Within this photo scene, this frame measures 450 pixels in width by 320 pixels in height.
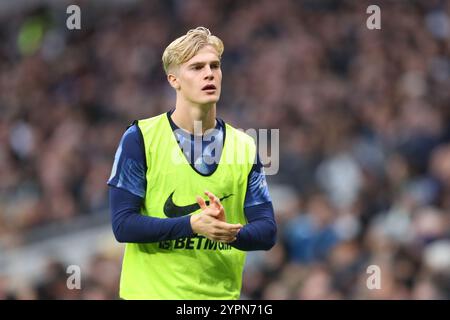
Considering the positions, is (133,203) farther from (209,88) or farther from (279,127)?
(279,127)

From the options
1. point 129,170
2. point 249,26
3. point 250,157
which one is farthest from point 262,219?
point 249,26

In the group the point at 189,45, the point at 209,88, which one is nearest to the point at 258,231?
the point at 209,88

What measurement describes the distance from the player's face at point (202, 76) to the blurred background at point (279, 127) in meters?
3.85

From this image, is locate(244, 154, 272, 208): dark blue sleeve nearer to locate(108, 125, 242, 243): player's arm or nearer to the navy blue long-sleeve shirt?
the navy blue long-sleeve shirt

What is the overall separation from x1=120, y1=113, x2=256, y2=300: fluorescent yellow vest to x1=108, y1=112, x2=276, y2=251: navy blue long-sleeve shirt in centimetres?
4

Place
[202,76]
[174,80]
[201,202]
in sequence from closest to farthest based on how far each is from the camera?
[201,202]
[202,76]
[174,80]

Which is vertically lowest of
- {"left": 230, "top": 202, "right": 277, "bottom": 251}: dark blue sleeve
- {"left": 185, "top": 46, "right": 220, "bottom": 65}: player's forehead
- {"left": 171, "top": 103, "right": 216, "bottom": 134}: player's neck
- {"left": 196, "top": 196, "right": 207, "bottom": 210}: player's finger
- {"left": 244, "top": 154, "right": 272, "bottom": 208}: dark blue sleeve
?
{"left": 230, "top": 202, "right": 277, "bottom": 251}: dark blue sleeve

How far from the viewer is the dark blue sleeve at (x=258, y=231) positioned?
5539mm

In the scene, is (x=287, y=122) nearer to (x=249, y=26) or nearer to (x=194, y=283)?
(x=249, y=26)

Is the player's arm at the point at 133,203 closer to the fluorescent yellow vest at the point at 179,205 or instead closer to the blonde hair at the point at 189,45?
the fluorescent yellow vest at the point at 179,205

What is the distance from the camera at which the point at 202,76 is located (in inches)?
220

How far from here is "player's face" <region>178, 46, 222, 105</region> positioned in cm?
560

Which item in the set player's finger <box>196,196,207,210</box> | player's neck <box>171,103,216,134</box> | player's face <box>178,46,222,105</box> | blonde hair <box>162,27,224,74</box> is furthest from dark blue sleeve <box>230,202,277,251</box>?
blonde hair <box>162,27,224,74</box>

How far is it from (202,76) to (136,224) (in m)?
0.77
